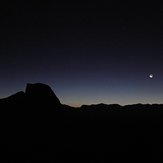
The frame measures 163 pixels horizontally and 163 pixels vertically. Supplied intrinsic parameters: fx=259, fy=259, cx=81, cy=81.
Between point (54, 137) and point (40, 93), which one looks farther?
point (40, 93)

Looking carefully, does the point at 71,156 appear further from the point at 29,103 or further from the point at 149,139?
the point at 29,103

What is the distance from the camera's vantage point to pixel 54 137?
79750mm

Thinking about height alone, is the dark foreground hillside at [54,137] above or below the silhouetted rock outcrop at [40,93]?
below

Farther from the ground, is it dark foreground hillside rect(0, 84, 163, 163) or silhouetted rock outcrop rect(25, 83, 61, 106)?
silhouetted rock outcrop rect(25, 83, 61, 106)

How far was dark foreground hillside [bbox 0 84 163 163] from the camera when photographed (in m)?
60.6

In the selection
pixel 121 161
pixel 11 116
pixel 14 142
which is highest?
pixel 11 116

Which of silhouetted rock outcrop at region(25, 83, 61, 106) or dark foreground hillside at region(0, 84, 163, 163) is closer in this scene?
dark foreground hillside at region(0, 84, 163, 163)

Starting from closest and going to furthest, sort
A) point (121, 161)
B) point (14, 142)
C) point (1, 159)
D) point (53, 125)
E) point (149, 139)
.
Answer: point (1, 159) → point (121, 161) → point (14, 142) → point (149, 139) → point (53, 125)

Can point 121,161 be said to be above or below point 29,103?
below

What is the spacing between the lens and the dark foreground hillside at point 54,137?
60625 mm

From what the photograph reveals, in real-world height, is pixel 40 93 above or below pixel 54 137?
above

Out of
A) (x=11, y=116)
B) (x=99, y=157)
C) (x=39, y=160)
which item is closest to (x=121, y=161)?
(x=99, y=157)

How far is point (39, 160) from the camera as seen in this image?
2213 inches

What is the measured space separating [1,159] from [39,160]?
7.94 m
